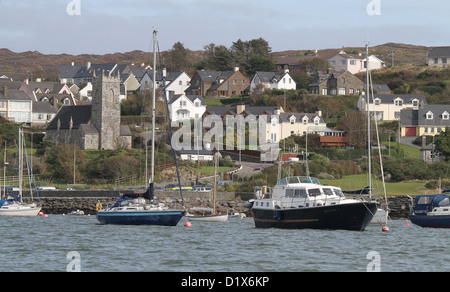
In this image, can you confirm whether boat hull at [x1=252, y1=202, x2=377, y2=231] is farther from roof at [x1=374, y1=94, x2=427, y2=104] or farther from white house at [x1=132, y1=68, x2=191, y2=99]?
white house at [x1=132, y1=68, x2=191, y2=99]

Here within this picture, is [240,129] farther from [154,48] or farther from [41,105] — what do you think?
[154,48]

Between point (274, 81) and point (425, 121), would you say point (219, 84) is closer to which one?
point (274, 81)

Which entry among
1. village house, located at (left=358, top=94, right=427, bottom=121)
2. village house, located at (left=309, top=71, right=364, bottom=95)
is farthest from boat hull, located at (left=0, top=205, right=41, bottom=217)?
village house, located at (left=309, top=71, right=364, bottom=95)

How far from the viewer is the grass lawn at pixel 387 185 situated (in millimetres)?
67394

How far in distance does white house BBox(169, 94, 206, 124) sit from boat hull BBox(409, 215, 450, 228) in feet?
210

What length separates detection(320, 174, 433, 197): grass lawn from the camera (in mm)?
67394

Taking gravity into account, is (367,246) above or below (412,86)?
below

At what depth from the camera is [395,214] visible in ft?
211

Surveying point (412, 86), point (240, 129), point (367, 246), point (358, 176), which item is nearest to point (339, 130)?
point (240, 129)

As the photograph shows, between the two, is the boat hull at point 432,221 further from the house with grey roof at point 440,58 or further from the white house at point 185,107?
the house with grey roof at point 440,58

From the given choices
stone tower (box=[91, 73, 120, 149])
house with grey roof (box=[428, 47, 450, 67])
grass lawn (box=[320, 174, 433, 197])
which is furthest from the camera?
house with grey roof (box=[428, 47, 450, 67])

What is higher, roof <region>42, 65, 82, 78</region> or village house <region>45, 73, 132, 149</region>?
roof <region>42, 65, 82, 78</region>

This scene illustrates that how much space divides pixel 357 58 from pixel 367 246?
109m

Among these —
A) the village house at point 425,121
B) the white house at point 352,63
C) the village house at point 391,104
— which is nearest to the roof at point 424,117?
the village house at point 425,121
